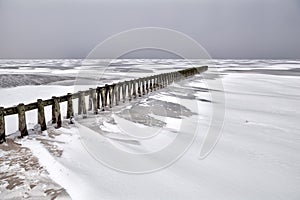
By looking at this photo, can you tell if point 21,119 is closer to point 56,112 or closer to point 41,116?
point 41,116

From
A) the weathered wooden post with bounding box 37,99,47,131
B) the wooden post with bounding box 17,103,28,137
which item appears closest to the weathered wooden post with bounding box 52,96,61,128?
the weathered wooden post with bounding box 37,99,47,131

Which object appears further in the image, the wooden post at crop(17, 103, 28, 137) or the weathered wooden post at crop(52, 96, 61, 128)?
the weathered wooden post at crop(52, 96, 61, 128)

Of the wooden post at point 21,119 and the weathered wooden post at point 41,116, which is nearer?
the wooden post at point 21,119

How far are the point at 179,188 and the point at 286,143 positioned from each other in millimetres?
4788

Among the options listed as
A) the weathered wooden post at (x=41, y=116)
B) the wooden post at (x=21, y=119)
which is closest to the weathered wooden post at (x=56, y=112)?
the weathered wooden post at (x=41, y=116)

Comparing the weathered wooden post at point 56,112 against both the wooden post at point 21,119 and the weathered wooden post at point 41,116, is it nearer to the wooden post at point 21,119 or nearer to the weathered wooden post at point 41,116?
the weathered wooden post at point 41,116

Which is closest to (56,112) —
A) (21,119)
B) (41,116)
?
(41,116)

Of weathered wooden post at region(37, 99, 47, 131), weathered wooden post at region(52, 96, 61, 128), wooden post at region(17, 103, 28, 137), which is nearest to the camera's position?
wooden post at region(17, 103, 28, 137)

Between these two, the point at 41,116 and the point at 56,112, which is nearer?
the point at 41,116

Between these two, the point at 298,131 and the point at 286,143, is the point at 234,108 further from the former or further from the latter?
the point at 286,143

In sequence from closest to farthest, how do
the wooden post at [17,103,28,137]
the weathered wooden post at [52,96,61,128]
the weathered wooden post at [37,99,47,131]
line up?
the wooden post at [17,103,28,137], the weathered wooden post at [37,99,47,131], the weathered wooden post at [52,96,61,128]

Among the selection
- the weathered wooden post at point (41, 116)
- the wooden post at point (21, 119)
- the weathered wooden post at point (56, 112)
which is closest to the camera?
the wooden post at point (21, 119)

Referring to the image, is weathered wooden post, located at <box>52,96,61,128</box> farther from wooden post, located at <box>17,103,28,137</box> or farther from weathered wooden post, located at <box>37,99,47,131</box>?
wooden post, located at <box>17,103,28,137</box>

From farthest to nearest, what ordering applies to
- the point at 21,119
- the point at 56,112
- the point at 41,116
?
the point at 56,112, the point at 41,116, the point at 21,119
